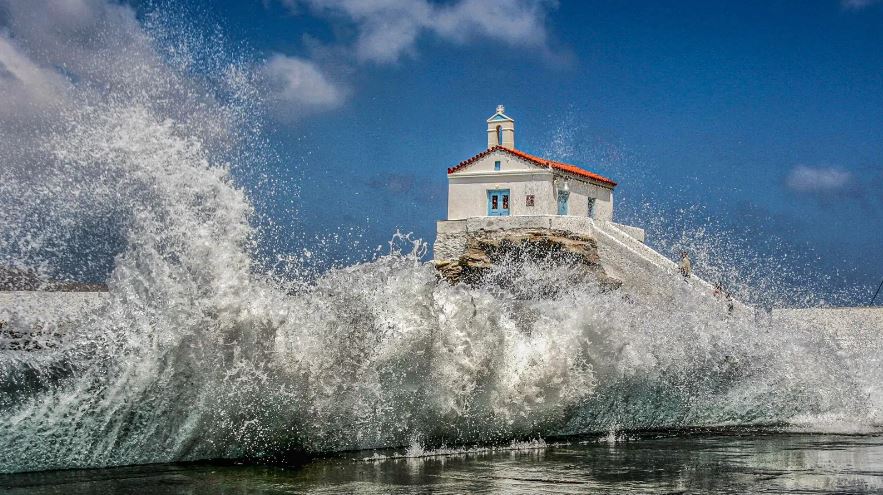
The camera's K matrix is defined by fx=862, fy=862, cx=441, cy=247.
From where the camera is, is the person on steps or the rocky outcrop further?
the rocky outcrop

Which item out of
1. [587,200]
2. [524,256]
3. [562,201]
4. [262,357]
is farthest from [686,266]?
[262,357]

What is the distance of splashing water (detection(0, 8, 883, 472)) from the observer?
5.96 meters

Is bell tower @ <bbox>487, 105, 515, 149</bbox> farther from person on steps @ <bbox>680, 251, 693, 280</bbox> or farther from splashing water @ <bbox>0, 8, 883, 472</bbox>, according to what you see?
splashing water @ <bbox>0, 8, 883, 472</bbox>

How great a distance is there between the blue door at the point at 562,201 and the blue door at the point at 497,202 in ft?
6.83

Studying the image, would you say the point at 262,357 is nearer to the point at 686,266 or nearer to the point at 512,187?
the point at 686,266

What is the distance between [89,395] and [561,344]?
427 centimetres

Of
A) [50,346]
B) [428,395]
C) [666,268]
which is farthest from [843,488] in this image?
[666,268]

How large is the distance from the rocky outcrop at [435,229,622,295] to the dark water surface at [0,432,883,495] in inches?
841

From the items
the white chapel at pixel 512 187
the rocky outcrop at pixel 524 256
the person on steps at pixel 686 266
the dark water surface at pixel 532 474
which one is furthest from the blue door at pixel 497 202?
the dark water surface at pixel 532 474

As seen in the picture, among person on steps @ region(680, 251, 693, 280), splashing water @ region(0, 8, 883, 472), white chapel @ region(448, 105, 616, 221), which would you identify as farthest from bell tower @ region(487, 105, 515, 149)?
splashing water @ region(0, 8, 883, 472)

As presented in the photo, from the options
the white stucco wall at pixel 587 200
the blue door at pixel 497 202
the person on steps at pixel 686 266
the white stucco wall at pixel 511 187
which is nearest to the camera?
the person on steps at pixel 686 266

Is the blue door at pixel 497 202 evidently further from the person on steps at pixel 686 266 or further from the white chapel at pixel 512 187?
the person on steps at pixel 686 266

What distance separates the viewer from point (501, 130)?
37094 mm

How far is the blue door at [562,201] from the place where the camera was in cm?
3441
